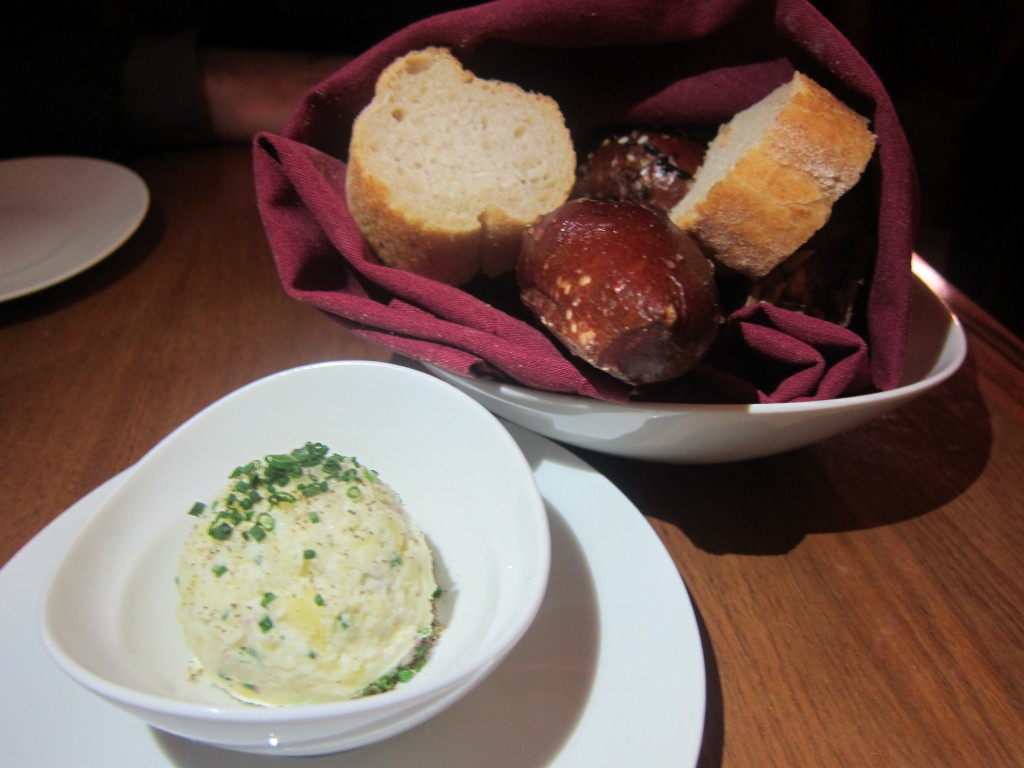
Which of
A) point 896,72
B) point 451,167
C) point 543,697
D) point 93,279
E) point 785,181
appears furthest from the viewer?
point 896,72

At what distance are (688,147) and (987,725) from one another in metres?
0.65

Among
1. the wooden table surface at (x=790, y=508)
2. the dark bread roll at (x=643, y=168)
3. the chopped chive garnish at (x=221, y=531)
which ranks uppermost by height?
the dark bread roll at (x=643, y=168)

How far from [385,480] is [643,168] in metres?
0.48

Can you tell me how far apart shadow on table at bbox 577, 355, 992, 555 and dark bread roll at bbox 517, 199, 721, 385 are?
8.5 inches

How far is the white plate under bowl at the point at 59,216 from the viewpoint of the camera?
1033 mm

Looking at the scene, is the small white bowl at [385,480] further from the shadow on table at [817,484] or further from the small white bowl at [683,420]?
the shadow on table at [817,484]

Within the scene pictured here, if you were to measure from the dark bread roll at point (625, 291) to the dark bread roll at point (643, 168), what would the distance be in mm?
171

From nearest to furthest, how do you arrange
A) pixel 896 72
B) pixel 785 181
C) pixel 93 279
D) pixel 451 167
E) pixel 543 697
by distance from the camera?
pixel 543 697 < pixel 785 181 < pixel 451 167 < pixel 93 279 < pixel 896 72

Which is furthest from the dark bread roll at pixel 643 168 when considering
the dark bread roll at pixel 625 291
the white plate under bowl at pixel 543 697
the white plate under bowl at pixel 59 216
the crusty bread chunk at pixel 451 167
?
the white plate under bowl at pixel 59 216

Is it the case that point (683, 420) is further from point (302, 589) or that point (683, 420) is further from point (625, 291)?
point (302, 589)

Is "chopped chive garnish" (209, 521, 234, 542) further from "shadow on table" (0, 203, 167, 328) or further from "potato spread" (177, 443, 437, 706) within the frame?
"shadow on table" (0, 203, 167, 328)

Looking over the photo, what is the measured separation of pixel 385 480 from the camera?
2.13 feet

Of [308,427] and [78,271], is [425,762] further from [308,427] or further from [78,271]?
[78,271]

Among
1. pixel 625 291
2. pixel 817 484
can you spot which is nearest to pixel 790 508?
pixel 817 484
